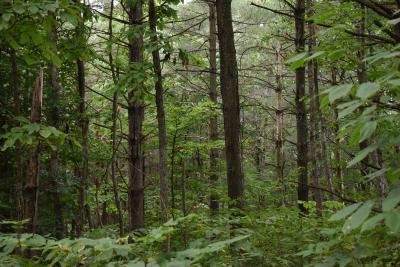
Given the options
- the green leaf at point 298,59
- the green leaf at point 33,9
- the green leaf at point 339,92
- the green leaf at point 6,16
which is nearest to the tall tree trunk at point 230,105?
the green leaf at point 33,9

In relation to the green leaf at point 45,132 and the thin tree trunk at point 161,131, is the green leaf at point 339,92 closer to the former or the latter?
the green leaf at point 45,132

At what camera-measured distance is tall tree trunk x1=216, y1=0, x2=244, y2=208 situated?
5926 millimetres

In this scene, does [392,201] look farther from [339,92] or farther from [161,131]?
[161,131]

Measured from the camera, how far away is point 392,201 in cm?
144

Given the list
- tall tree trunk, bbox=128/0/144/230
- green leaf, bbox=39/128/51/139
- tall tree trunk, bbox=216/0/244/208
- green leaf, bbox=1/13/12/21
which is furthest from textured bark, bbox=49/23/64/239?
green leaf, bbox=1/13/12/21

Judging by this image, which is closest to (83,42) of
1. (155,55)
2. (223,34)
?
(155,55)

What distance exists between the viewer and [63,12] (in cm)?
351

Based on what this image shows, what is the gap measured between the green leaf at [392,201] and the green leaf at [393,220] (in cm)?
3

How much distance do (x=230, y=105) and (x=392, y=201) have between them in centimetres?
458

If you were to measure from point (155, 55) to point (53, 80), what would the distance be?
6.35 feet

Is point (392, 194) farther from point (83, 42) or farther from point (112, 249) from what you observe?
point (83, 42)

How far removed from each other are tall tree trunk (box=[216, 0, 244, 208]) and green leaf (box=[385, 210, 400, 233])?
4.47 metres

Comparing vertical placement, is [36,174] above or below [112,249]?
above

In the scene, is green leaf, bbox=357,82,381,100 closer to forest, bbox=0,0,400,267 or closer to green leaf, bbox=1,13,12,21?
forest, bbox=0,0,400,267
